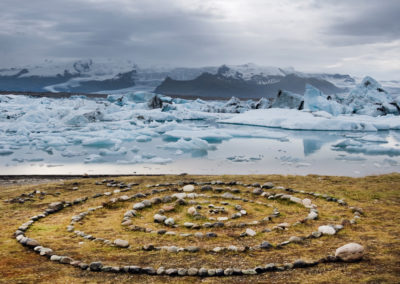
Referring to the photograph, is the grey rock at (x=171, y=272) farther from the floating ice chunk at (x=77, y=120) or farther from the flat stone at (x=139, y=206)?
the floating ice chunk at (x=77, y=120)

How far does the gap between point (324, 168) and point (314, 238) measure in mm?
11723

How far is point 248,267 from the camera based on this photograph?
570 cm

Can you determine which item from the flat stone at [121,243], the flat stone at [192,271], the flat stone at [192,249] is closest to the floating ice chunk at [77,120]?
the flat stone at [121,243]

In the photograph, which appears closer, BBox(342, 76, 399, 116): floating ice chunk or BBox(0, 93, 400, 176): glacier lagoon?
BBox(0, 93, 400, 176): glacier lagoon

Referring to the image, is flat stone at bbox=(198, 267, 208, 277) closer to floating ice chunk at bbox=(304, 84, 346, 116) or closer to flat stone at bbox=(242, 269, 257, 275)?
flat stone at bbox=(242, 269, 257, 275)

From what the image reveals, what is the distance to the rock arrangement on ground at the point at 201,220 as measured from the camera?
5.73 metres

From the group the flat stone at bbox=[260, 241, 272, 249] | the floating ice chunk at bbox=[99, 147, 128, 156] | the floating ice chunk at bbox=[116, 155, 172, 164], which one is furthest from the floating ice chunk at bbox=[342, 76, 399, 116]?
the flat stone at bbox=[260, 241, 272, 249]

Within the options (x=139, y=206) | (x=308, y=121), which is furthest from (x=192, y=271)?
(x=308, y=121)

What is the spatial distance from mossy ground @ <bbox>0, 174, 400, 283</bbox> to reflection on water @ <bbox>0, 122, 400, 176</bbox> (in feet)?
19.8

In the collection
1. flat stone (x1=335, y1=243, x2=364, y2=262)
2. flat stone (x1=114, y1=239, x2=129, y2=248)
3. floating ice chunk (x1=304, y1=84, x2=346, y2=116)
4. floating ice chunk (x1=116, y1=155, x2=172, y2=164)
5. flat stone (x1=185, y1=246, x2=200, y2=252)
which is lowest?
floating ice chunk (x1=116, y1=155, x2=172, y2=164)

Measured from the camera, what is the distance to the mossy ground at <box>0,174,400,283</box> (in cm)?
533

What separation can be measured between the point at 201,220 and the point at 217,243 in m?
1.74

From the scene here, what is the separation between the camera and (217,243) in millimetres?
6945

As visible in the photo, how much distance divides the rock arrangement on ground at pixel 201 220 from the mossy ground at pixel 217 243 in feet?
0.34
